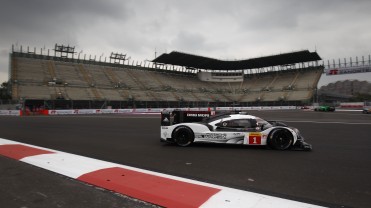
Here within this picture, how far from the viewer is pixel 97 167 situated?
583 cm

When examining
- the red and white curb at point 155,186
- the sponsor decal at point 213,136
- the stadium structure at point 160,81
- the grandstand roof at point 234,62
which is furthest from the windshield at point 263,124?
the grandstand roof at point 234,62

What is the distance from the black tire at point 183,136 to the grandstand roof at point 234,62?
57459mm

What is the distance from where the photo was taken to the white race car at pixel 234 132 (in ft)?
27.8

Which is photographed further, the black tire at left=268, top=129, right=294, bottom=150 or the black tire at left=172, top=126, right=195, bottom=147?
the black tire at left=172, top=126, right=195, bottom=147

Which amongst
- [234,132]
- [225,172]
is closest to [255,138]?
[234,132]

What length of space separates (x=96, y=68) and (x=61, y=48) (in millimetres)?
7995

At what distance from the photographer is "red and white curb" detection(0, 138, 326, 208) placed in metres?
3.91

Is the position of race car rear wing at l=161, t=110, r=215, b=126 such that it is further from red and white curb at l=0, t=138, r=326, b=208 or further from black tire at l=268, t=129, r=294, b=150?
red and white curb at l=0, t=138, r=326, b=208

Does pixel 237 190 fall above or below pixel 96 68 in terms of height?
below

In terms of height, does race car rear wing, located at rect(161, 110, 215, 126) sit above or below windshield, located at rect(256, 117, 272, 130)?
above

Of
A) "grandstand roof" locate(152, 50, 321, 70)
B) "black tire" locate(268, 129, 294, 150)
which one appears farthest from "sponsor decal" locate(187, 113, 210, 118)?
"grandstand roof" locate(152, 50, 321, 70)

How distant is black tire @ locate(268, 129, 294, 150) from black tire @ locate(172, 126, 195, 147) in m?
2.35

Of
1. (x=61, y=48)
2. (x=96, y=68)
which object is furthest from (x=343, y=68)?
(x=61, y=48)

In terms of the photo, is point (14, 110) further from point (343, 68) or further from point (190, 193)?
point (343, 68)
